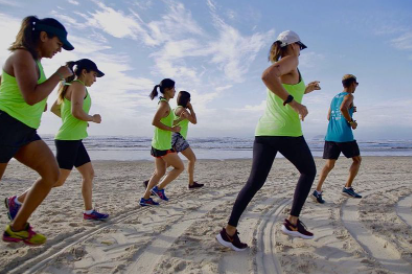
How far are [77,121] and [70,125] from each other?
95 mm

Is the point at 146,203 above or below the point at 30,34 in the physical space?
below

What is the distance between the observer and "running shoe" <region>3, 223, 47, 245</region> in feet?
7.75

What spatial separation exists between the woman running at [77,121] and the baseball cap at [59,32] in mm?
1013

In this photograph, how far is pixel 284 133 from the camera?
8.64 feet

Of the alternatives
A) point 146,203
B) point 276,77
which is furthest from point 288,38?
point 146,203

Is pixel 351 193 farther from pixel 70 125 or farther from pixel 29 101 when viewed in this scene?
pixel 29 101

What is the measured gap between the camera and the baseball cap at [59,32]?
2312mm

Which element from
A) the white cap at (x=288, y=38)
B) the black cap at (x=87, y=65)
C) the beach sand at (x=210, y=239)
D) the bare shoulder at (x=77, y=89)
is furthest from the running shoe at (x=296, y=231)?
the black cap at (x=87, y=65)

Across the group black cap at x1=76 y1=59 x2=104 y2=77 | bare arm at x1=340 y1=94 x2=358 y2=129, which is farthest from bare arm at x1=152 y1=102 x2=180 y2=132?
bare arm at x1=340 y1=94 x2=358 y2=129

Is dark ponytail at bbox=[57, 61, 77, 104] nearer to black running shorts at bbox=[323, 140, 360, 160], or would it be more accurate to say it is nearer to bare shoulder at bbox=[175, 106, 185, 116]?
bare shoulder at bbox=[175, 106, 185, 116]

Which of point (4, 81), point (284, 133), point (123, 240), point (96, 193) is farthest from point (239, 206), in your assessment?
point (96, 193)

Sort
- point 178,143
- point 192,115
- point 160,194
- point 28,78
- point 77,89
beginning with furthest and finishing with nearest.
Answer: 1. point 192,115
2. point 178,143
3. point 160,194
4. point 77,89
5. point 28,78

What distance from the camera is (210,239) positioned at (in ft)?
9.80

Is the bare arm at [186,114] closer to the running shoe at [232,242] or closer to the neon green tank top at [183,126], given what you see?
the neon green tank top at [183,126]
